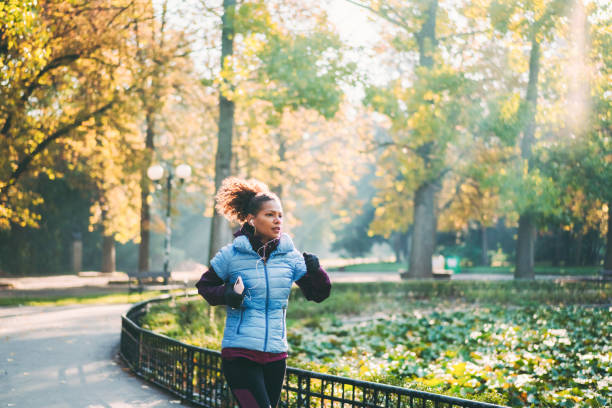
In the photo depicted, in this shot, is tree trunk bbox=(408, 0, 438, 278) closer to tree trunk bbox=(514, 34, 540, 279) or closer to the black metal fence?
tree trunk bbox=(514, 34, 540, 279)

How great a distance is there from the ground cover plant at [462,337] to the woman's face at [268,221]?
2277 millimetres

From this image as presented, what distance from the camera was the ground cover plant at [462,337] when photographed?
22.0ft

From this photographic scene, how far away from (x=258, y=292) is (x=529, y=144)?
64.9 feet

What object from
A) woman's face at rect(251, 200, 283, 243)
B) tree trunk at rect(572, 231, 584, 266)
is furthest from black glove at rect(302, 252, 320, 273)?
tree trunk at rect(572, 231, 584, 266)

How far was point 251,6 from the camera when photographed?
18.2 m

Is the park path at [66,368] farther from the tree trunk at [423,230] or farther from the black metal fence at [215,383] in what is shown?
the tree trunk at [423,230]

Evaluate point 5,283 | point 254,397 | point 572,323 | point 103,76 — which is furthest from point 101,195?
point 254,397

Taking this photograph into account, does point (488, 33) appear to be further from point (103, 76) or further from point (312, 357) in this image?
point (312, 357)

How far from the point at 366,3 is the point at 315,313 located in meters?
11.6

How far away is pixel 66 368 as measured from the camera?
9273 millimetres

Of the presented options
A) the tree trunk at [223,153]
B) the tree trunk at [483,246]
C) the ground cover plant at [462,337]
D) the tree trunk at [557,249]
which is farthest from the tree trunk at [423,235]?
the tree trunk at [483,246]

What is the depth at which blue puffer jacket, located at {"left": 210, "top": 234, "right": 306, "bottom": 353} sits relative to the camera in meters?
3.90

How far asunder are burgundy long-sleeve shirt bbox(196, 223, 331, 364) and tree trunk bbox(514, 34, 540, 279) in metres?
16.9

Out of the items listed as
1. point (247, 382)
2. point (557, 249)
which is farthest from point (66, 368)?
point (557, 249)
